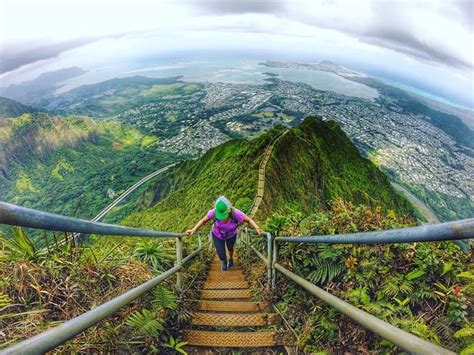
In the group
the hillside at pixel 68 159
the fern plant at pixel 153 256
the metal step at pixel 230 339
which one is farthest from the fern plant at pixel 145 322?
the hillside at pixel 68 159

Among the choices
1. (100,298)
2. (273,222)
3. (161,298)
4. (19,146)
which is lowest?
(19,146)

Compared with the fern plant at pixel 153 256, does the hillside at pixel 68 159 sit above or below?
below

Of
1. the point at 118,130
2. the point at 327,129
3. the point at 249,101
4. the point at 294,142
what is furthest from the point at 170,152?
the point at 294,142

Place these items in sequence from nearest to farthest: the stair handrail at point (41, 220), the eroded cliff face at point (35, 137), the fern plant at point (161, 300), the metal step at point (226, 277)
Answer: the stair handrail at point (41, 220), the fern plant at point (161, 300), the metal step at point (226, 277), the eroded cliff face at point (35, 137)

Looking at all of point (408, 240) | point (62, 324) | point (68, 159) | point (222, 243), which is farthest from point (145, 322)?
point (68, 159)

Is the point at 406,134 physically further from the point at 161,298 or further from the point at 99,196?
the point at 161,298

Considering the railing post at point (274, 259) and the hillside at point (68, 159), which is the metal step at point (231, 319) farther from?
the hillside at point (68, 159)

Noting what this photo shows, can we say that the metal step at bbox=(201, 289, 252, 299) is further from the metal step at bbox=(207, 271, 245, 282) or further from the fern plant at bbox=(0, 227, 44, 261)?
the fern plant at bbox=(0, 227, 44, 261)
